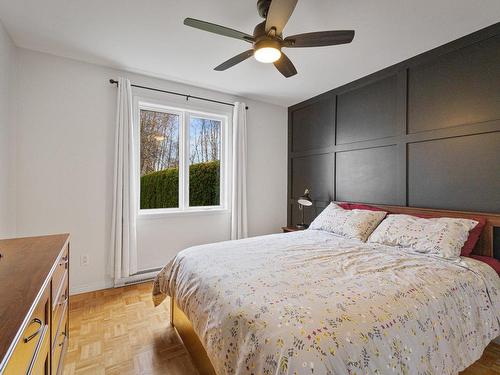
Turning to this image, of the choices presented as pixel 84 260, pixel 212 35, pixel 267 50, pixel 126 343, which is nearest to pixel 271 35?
pixel 267 50

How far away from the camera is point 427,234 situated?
194 centimetres

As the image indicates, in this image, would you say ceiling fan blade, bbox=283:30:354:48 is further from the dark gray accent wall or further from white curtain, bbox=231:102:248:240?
white curtain, bbox=231:102:248:240

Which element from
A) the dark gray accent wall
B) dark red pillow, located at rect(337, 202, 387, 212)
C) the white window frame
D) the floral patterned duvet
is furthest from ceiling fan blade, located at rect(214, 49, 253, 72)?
dark red pillow, located at rect(337, 202, 387, 212)

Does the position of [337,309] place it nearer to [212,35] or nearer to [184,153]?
[212,35]

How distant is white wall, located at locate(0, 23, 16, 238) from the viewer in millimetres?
2086

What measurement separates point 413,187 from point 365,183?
0.54m

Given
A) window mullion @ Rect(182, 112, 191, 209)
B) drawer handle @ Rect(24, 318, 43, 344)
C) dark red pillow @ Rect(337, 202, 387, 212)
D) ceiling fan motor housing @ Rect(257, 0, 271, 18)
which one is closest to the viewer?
drawer handle @ Rect(24, 318, 43, 344)

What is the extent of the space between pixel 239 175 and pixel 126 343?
7.61 feet

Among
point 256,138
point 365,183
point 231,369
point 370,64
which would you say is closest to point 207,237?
point 256,138

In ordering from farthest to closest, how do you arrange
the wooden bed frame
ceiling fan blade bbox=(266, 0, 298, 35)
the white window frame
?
1. the white window frame
2. the wooden bed frame
3. ceiling fan blade bbox=(266, 0, 298, 35)

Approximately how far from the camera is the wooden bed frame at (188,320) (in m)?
1.52

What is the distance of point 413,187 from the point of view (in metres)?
2.54

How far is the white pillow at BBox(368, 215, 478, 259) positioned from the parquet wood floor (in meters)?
0.78

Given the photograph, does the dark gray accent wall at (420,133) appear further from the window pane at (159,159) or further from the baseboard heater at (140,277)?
the baseboard heater at (140,277)
